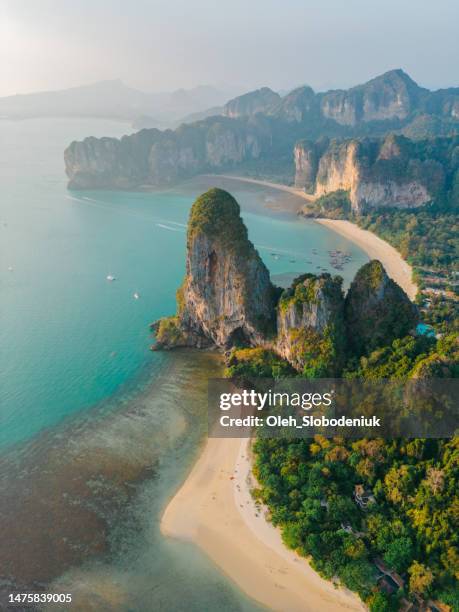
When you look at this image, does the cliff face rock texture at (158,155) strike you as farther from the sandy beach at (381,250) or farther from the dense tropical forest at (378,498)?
the dense tropical forest at (378,498)

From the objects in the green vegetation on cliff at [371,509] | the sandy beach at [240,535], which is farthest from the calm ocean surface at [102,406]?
the green vegetation on cliff at [371,509]

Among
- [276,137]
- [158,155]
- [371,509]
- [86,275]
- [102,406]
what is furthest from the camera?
[276,137]

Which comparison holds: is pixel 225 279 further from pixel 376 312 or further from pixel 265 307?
pixel 376 312

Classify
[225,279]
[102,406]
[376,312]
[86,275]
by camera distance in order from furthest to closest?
[86,275], [225,279], [102,406], [376,312]

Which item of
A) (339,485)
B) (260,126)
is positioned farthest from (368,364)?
(260,126)

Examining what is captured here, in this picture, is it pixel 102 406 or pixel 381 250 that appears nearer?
pixel 102 406

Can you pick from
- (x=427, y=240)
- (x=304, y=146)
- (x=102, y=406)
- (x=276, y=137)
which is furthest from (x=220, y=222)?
(x=276, y=137)

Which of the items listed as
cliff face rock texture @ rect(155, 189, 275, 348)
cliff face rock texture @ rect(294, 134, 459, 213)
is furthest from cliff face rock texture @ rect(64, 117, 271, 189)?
cliff face rock texture @ rect(155, 189, 275, 348)
